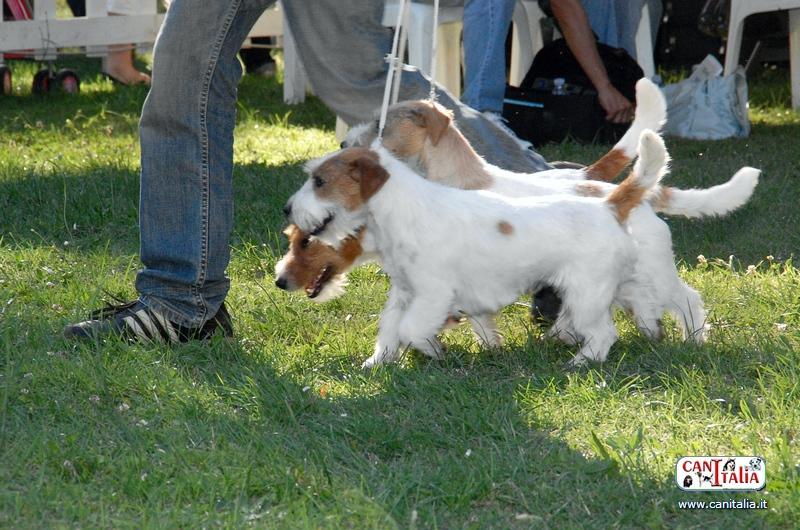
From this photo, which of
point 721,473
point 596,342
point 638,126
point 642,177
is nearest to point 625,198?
point 642,177

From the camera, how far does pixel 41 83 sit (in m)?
9.12

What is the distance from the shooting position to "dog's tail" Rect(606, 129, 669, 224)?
10.7ft

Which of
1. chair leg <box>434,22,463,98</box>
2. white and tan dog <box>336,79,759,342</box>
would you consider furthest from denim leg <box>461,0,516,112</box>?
white and tan dog <box>336,79,759,342</box>

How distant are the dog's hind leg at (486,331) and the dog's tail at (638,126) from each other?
0.75m

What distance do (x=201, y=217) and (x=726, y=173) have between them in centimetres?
341

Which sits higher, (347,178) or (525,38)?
→ (525,38)

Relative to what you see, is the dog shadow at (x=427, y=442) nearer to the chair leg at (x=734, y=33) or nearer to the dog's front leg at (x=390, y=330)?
the dog's front leg at (x=390, y=330)

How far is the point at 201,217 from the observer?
11.3 feet

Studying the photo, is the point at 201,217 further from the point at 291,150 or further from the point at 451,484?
the point at 291,150

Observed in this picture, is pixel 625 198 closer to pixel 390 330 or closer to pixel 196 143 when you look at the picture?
pixel 390 330

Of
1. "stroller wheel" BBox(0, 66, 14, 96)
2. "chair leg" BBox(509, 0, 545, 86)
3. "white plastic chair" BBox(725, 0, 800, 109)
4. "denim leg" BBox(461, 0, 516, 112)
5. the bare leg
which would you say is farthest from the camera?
the bare leg

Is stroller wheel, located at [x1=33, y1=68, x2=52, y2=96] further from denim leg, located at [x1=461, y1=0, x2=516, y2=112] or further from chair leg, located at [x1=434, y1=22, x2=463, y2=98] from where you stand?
denim leg, located at [x1=461, y1=0, x2=516, y2=112]

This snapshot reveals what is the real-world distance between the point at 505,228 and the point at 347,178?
488mm

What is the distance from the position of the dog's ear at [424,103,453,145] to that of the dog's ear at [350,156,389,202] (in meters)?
0.66
